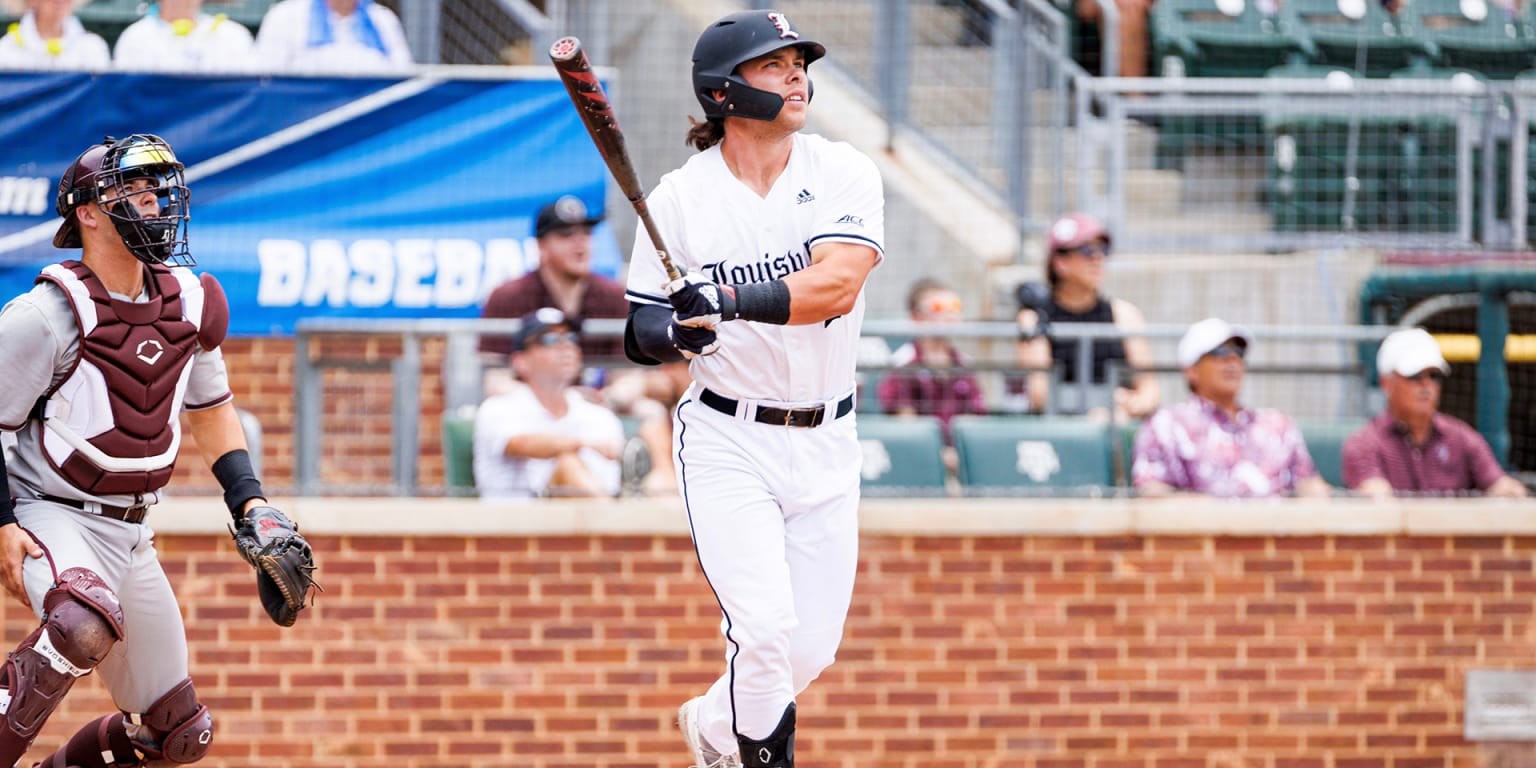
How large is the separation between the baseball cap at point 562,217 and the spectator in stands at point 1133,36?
3.78 metres

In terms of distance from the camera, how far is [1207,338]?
7.19 meters

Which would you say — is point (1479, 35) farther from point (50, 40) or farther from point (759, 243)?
point (50, 40)

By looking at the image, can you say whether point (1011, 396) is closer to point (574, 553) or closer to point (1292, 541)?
point (1292, 541)

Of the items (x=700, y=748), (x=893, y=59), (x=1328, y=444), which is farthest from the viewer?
(x=893, y=59)

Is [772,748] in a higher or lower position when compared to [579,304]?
lower

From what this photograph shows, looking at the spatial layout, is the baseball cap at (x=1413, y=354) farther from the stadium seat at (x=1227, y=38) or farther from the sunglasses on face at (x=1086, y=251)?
the stadium seat at (x=1227, y=38)

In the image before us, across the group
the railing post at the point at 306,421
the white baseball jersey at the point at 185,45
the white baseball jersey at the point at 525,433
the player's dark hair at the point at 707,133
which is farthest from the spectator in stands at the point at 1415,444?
the white baseball jersey at the point at 185,45

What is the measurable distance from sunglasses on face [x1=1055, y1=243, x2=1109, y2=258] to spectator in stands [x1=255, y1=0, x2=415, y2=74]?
297cm

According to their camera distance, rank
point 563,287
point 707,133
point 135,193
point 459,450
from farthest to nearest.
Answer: point 563,287 < point 459,450 < point 707,133 < point 135,193

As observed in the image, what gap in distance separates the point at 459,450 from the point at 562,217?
1.03 meters

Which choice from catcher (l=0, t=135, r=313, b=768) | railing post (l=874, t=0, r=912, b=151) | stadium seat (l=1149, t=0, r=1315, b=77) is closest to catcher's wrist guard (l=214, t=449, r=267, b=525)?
catcher (l=0, t=135, r=313, b=768)

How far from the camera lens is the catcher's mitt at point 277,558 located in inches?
187

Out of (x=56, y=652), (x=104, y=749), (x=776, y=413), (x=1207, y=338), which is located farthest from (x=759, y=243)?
(x=1207, y=338)

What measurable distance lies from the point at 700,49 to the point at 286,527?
1661 millimetres
